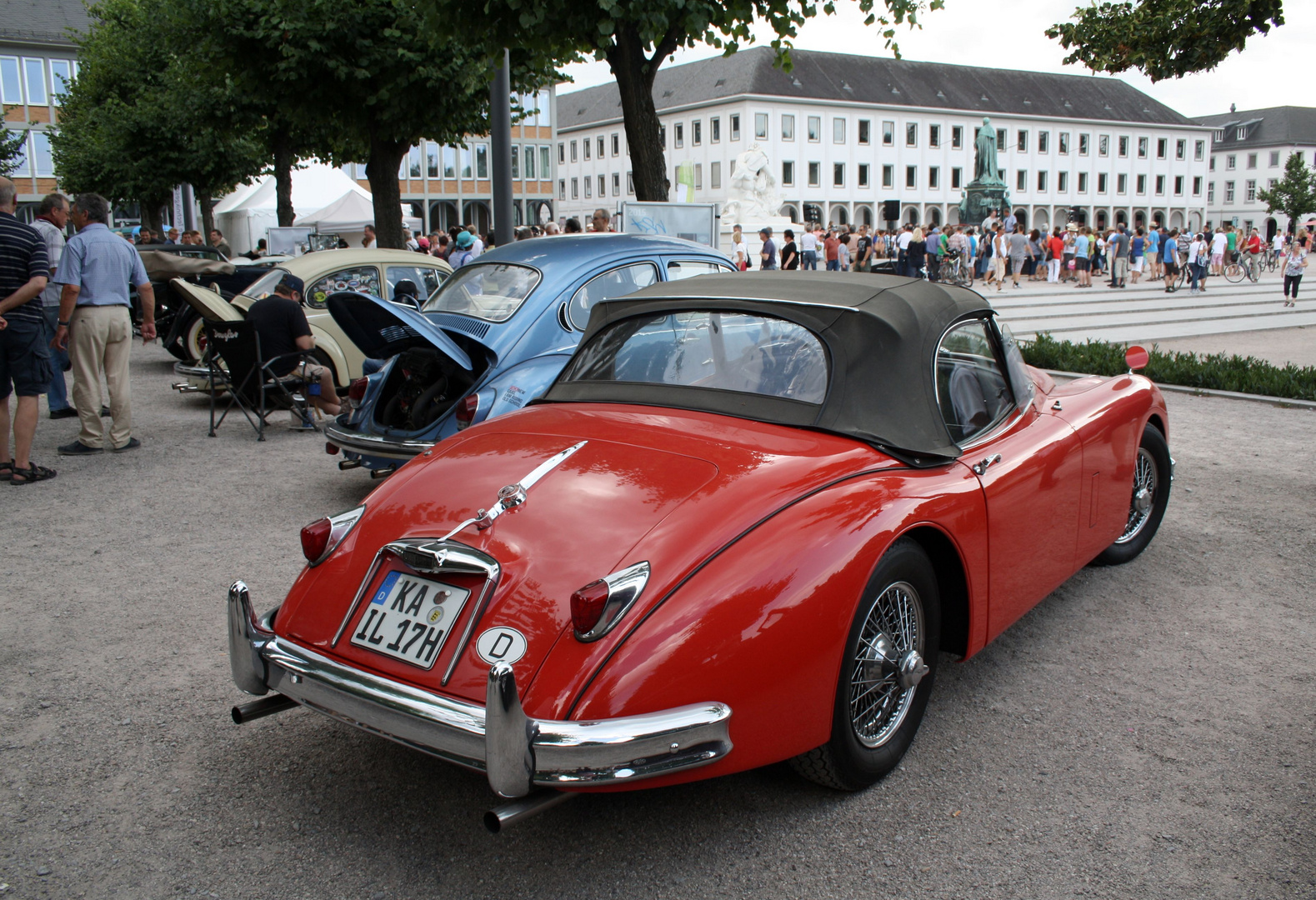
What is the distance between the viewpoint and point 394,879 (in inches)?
104

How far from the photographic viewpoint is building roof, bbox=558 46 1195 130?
8488 cm

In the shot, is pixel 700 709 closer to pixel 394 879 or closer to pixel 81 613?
pixel 394 879

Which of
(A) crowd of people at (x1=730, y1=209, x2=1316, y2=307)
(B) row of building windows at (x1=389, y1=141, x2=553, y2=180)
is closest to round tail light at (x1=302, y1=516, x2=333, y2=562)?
(A) crowd of people at (x1=730, y1=209, x2=1316, y2=307)

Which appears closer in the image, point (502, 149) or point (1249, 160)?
point (502, 149)

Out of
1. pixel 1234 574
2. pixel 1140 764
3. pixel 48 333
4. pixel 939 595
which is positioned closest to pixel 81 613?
pixel 939 595

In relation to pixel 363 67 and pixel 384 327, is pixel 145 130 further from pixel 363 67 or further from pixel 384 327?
pixel 384 327

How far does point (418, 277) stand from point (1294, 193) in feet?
348

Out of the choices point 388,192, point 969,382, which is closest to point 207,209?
point 388,192

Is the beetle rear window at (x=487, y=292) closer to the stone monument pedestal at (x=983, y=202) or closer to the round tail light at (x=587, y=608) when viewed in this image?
the round tail light at (x=587, y=608)

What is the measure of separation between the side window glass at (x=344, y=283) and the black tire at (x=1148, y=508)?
316 inches

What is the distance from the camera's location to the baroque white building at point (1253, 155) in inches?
4427

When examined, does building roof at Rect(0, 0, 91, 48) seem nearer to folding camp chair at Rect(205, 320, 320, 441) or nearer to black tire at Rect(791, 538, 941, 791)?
folding camp chair at Rect(205, 320, 320, 441)

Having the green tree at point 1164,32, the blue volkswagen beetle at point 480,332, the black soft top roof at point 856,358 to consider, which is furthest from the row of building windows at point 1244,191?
the black soft top roof at point 856,358

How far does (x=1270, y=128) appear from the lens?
115 m
